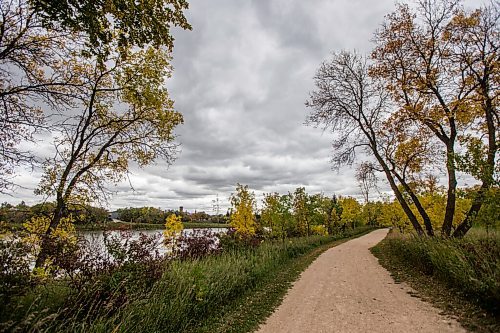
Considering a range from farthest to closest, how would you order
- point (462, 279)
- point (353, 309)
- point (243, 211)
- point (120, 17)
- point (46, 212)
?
point (243, 211)
point (46, 212)
point (462, 279)
point (353, 309)
point (120, 17)

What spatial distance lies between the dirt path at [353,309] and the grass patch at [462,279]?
38 cm

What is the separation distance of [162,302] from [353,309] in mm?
3831

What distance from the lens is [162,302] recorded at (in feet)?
14.9

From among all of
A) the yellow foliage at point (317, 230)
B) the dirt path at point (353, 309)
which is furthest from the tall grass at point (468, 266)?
the yellow foliage at point (317, 230)

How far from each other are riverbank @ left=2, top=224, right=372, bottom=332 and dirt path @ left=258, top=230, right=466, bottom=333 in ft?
1.75


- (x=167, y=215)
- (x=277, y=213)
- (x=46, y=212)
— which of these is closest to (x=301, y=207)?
(x=277, y=213)

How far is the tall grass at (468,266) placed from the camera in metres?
4.75

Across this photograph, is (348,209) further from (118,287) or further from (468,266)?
(118,287)

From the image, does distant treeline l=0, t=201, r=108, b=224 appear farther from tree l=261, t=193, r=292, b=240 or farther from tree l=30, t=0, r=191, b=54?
tree l=261, t=193, r=292, b=240

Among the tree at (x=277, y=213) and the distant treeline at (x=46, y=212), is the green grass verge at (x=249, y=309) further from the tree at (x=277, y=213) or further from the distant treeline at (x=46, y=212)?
the tree at (x=277, y=213)

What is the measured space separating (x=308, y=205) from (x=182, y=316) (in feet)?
56.0

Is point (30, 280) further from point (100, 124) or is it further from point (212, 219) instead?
point (212, 219)

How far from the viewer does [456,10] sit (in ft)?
33.6

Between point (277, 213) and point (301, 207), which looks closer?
point (277, 213)
